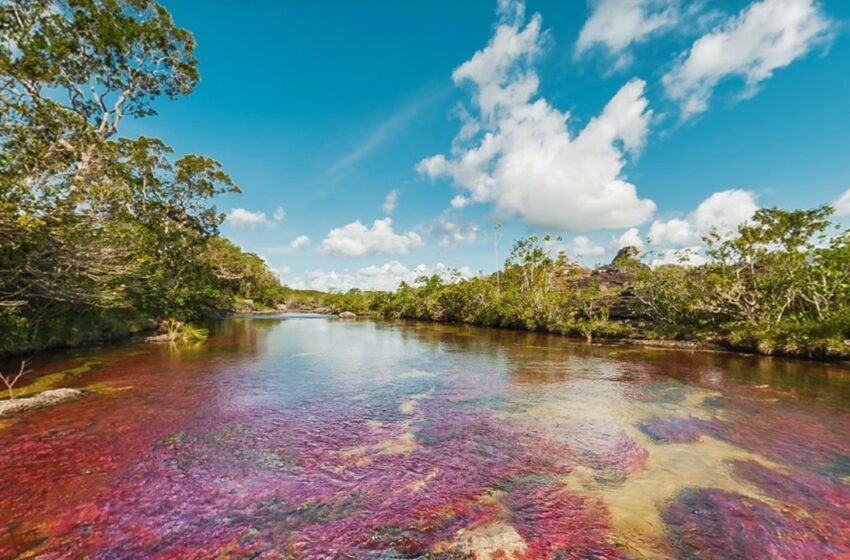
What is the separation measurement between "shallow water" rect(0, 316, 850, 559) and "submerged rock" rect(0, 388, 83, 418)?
70 cm

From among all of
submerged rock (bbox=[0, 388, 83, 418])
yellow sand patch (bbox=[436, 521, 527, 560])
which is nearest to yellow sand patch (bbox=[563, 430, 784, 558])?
yellow sand patch (bbox=[436, 521, 527, 560])

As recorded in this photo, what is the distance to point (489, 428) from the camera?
1005 cm

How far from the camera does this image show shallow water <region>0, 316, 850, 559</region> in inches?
207

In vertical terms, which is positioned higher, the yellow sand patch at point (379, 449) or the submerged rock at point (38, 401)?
the submerged rock at point (38, 401)

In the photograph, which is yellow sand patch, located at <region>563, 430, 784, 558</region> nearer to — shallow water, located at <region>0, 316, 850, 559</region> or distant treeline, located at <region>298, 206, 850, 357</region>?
shallow water, located at <region>0, 316, 850, 559</region>

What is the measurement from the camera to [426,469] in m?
7.57

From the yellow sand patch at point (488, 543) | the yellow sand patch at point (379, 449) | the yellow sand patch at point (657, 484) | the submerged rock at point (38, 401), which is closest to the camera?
the yellow sand patch at point (488, 543)

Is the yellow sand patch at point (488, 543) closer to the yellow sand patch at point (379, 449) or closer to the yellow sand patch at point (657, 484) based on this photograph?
the yellow sand patch at point (657, 484)

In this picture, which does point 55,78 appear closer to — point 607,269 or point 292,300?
point 607,269

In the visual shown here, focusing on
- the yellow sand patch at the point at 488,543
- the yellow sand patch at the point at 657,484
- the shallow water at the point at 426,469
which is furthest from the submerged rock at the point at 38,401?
the yellow sand patch at the point at 657,484

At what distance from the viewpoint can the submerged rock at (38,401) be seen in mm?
10047

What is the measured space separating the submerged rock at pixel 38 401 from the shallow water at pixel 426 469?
0.70 meters

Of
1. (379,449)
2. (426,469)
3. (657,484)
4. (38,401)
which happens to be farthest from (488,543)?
(38,401)

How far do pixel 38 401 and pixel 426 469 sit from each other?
36.3ft
